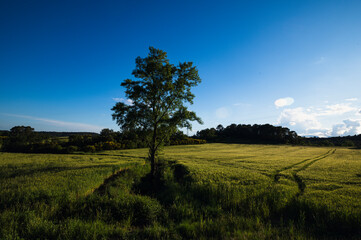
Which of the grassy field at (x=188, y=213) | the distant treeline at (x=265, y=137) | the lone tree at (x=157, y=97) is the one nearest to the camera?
the grassy field at (x=188, y=213)

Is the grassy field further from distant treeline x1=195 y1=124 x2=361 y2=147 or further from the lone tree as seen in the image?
distant treeline x1=195 y1=124 x2=361 y2=147

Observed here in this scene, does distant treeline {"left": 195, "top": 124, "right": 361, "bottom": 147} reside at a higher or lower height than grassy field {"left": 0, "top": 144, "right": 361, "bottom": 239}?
higher

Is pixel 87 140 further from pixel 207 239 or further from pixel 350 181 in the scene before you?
pixel 350 181

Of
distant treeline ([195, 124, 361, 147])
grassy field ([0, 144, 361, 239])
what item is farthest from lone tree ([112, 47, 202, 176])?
distant treeline ([195, 124, 361, 147])

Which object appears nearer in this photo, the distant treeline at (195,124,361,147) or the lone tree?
the lone tree

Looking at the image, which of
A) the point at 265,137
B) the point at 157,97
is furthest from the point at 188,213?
the point at 265,137

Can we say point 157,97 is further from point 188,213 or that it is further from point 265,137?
point 265,137

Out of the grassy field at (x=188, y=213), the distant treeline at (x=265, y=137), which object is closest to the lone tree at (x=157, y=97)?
the grassy field at (x=188, y=213)

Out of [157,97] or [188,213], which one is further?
[157,97]

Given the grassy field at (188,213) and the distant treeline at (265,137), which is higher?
the distant treeline at (265,137)

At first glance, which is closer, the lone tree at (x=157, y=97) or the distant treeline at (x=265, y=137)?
the lone tree at (x=157, y=97)

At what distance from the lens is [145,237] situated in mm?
6680

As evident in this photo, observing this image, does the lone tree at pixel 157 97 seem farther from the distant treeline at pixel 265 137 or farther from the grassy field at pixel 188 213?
the distant treeline at pixel 265 137

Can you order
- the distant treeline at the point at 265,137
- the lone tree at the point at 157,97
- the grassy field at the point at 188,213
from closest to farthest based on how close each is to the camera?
the grassy field at the point at 188,213
the lone tree at the point at 157,97
the distant treeline at the point at 265,137
